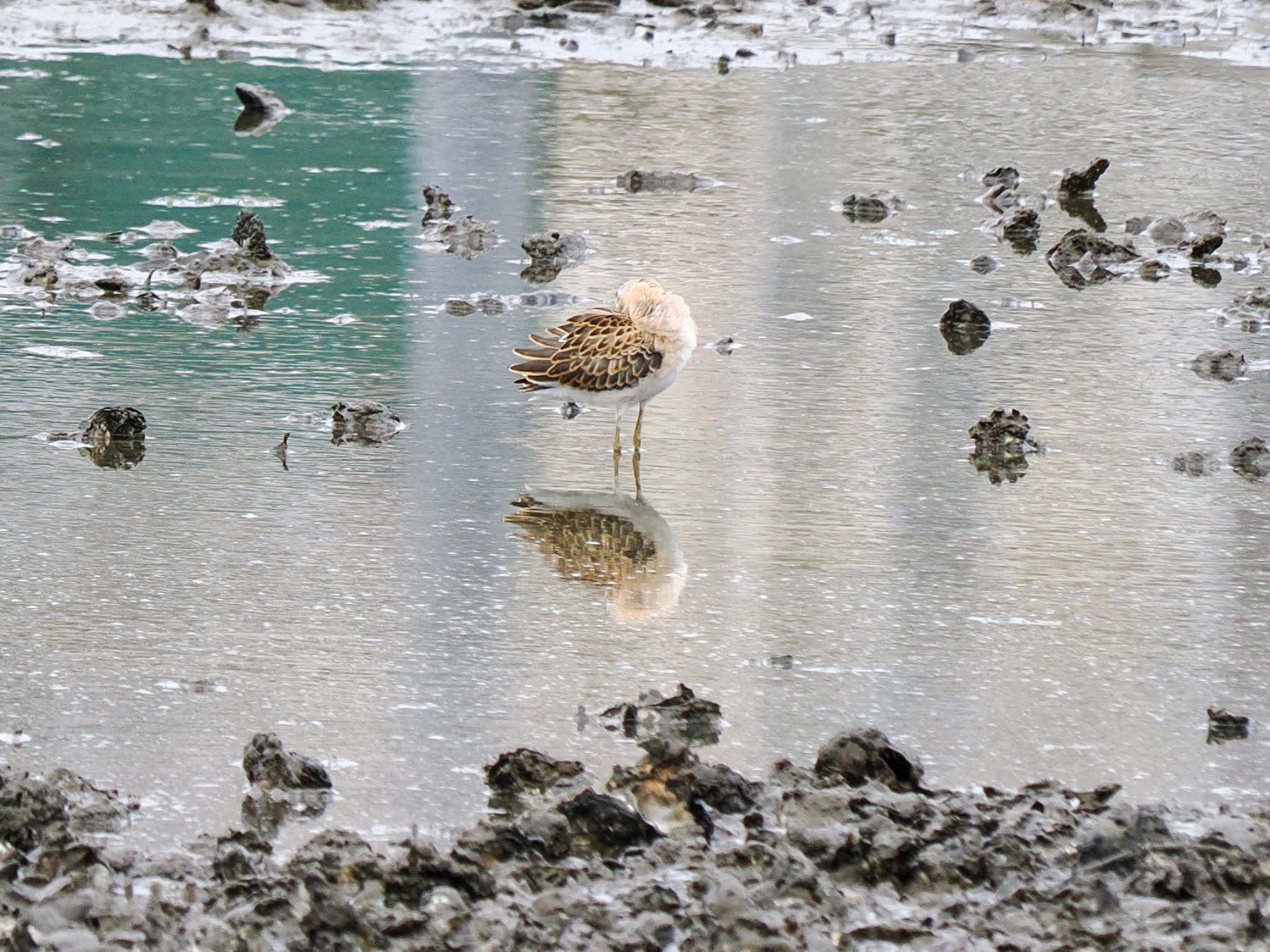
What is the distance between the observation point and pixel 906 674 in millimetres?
6258

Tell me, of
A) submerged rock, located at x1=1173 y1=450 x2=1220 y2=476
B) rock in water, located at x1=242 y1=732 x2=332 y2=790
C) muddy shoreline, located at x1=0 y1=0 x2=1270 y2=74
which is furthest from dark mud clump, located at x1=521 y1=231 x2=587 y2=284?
muddy shoreline, located at x1=0 y1=0 x2=1270 y2=74

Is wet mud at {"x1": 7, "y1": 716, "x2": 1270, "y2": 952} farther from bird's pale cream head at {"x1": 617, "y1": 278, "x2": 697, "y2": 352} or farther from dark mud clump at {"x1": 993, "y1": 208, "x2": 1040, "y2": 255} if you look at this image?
dark mud clump at {"x1": 993, "y1": 208, "x2": 1040, "y2": 255}

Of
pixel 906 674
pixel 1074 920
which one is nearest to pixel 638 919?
pixel 1074 920

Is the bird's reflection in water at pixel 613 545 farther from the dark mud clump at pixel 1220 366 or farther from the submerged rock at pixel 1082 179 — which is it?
the submerged rock at pixel 1082 179

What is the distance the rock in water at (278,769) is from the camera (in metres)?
5.38

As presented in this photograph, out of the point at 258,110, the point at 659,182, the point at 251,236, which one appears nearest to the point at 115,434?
the point at 251,236

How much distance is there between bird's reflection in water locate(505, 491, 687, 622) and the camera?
6.88 metres

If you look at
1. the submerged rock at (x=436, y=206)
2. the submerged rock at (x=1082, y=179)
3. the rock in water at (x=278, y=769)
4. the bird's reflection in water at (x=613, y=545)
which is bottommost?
the rock in water at (x=278, y=769)

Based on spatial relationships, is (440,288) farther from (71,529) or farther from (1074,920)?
(1074,920)

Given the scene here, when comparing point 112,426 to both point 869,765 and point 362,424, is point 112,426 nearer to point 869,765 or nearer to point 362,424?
point 362,424

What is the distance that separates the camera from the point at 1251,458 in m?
8.18

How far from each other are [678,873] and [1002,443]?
378 cm

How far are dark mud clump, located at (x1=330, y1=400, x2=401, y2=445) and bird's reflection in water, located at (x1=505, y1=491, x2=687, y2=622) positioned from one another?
92 cm

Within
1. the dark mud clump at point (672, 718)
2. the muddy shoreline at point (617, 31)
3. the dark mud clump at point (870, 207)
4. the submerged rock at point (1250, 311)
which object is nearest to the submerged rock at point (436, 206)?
the dark mud clump at point (870, 207)
